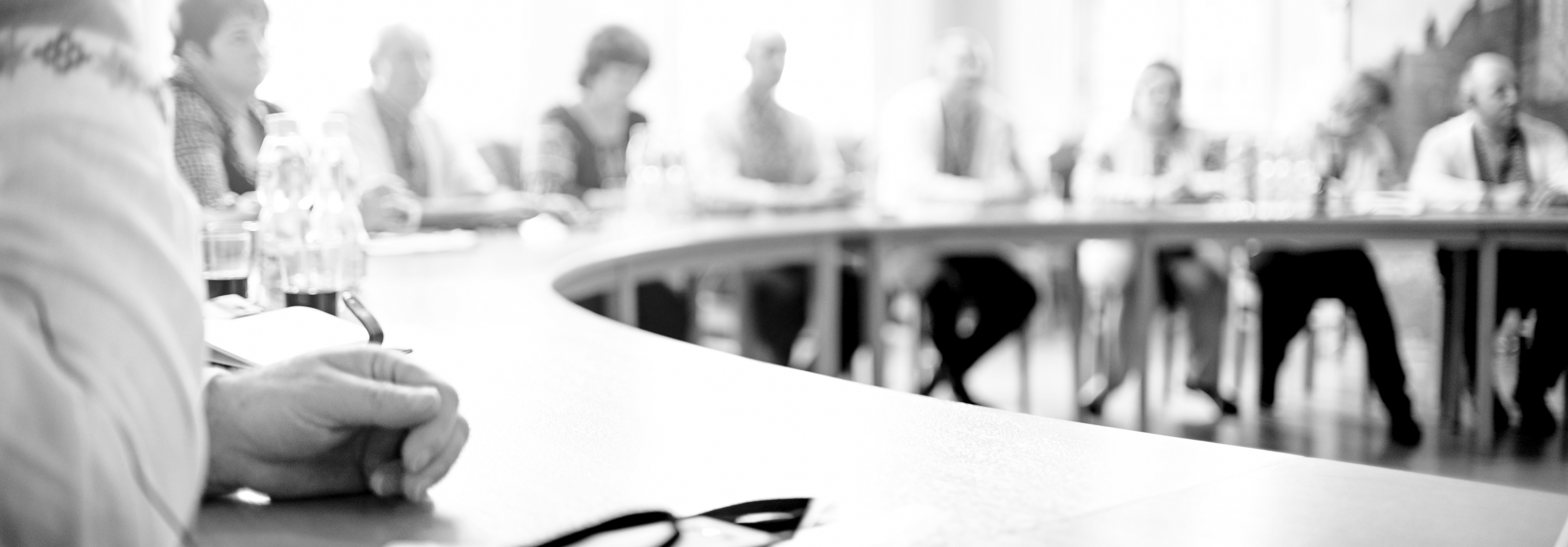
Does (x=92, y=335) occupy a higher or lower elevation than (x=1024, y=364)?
higher

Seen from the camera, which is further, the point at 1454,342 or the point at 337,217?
the point at 1454,342

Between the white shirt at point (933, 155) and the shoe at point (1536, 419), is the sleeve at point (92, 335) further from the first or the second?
the shoe at point (1536, 419)

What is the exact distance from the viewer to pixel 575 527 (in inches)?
24.7

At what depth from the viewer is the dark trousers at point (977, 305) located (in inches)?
148

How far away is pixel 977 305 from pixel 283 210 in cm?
248

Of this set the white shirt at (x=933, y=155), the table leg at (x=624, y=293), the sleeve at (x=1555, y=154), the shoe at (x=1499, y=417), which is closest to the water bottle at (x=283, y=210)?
the table leg at (x=624, y=293)

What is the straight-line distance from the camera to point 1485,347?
3.23m

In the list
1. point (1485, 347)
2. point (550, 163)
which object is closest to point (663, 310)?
point (550, 163)

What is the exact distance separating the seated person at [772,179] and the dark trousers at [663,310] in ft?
0.62

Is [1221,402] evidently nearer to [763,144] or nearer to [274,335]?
[763,144]

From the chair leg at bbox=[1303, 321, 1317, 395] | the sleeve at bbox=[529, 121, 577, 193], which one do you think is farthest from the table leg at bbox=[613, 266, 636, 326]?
the chair leg at bbox=[1303, 321, 1317, 395]

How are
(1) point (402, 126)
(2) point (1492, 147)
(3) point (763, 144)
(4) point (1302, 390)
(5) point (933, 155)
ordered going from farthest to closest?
(4) point (1302, 390), (5) point (933, 155), (3) point (763, 144), (2) point (1492, 147), (1) point (402, 126)

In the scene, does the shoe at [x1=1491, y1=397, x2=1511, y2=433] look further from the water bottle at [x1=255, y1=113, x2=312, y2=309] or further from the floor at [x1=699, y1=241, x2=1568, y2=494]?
the water bottle at [x1=255, y1=113, x2=312, y2=309]

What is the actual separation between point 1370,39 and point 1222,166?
879 millimetres
